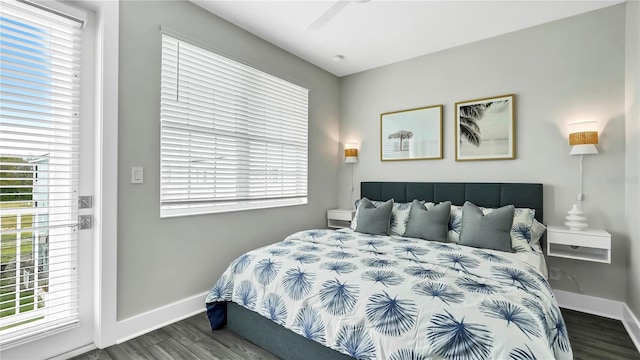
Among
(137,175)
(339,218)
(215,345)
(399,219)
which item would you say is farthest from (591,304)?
(137,175)

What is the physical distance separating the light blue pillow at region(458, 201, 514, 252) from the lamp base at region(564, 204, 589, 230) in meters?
0.62

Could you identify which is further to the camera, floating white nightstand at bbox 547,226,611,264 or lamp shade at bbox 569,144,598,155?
lamp shade at bbox 569,144,598,155

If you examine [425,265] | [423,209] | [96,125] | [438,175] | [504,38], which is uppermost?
[504,38]

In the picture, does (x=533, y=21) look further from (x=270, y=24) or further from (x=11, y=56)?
(x=11, y=56)

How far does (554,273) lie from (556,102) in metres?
1.70

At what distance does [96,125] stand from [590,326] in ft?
13.9

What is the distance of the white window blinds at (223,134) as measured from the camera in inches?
98.6

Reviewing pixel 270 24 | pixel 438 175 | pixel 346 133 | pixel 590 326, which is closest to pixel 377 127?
pixel 346 133

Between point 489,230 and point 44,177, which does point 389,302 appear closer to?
point 489,230

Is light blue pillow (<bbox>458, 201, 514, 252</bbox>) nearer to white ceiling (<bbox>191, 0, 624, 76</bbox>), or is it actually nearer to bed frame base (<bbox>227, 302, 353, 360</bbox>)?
bed frame base (<bbox>227, 302, 353, 360</bbox>)

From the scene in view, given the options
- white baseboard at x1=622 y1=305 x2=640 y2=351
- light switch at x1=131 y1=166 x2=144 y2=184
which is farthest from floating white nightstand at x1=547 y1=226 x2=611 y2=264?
light switch at x1=131 y1=166 x2=144 y2=184

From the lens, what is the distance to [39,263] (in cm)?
188

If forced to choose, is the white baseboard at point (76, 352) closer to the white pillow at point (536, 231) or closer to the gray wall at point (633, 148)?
the white pillow at point (536, 231)

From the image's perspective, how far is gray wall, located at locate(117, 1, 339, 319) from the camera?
2.20 metres
